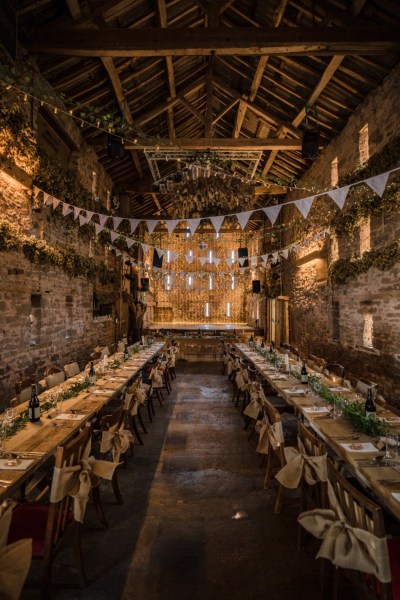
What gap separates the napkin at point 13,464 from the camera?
2.26m

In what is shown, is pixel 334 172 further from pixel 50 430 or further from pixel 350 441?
pixel 50 430

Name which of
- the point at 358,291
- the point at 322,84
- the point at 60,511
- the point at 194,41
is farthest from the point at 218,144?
the point at 60,511

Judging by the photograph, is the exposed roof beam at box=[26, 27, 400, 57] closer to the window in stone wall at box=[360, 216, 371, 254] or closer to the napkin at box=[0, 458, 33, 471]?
the window in stone wall at box=[360, 216, 371, 254]

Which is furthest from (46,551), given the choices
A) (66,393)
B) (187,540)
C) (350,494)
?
(66,393)

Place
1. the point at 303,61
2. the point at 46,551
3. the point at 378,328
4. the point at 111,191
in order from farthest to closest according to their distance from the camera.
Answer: the point at 111,191, the point at 303,61, the point at 378,328, the point at 46,551

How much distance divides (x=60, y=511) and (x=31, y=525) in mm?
221

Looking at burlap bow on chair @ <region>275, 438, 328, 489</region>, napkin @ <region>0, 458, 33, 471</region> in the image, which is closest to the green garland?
burlap bow on chair @ <region>275, 438, 328, 489</region>

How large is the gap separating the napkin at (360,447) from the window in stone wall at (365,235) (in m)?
4.66

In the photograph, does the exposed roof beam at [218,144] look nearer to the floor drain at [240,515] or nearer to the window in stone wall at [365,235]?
the window in stone wall at [365,235]

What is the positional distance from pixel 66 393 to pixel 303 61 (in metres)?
7.16

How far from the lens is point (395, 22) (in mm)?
5219

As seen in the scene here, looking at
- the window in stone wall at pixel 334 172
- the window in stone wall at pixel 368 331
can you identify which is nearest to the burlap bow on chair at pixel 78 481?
the window in stone wall at pixel 368 331

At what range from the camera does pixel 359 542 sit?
172 cm

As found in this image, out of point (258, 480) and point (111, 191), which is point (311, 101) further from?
point (258, 480)
